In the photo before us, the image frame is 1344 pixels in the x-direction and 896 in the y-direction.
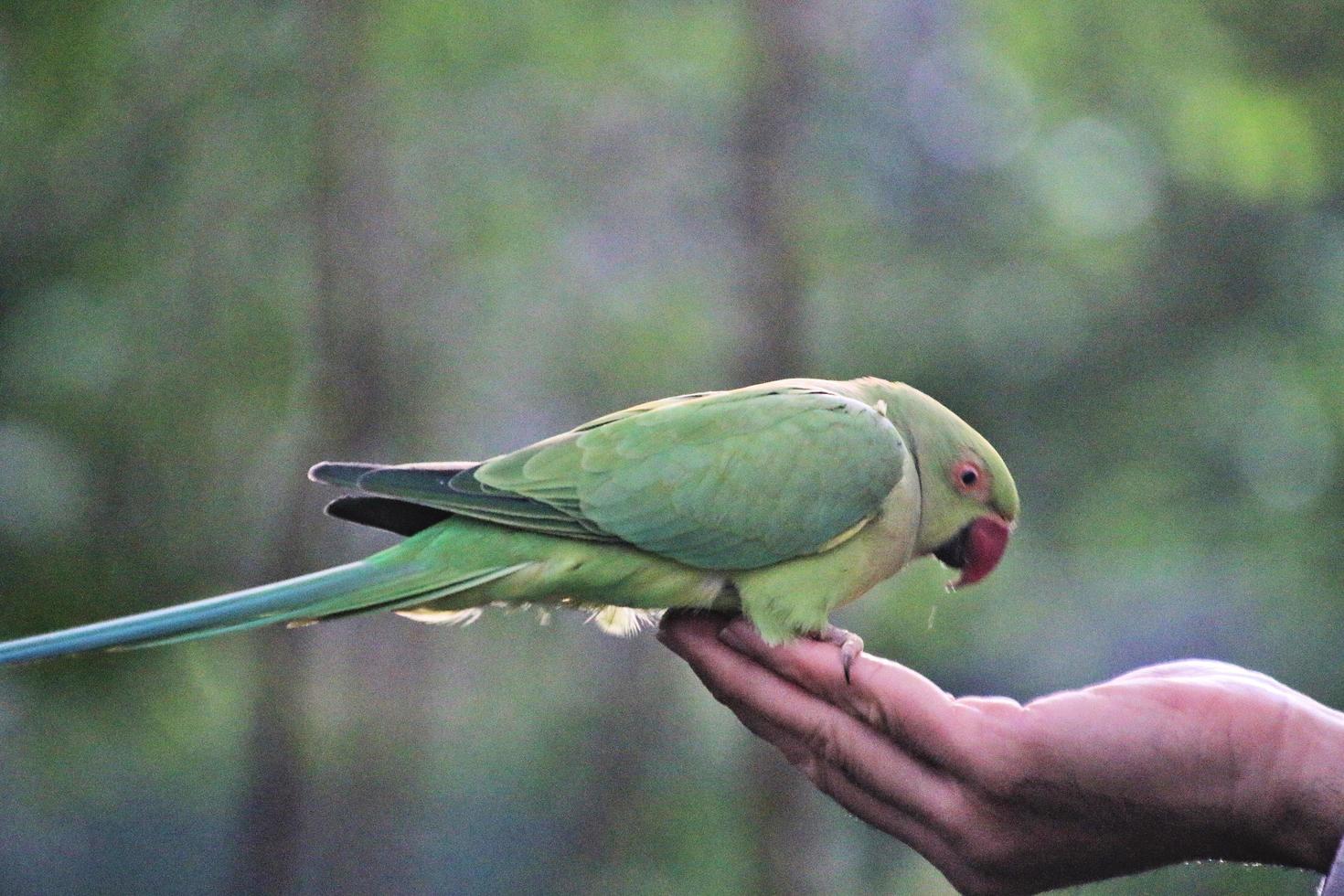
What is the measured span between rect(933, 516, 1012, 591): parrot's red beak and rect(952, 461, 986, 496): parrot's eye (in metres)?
0.11

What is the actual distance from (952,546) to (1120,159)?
4175 mm

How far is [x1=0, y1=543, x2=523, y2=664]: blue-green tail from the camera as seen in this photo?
8.98ft

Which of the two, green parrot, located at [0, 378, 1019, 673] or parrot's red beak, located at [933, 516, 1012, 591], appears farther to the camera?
parrot's red beak, located at [933, 516, 1012, 591]

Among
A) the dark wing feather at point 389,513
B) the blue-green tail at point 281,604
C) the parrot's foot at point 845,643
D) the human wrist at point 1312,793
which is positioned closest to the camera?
the human wrist at point 1312,793

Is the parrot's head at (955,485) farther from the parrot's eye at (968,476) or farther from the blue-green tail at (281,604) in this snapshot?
the blue-green tail at (281,604)

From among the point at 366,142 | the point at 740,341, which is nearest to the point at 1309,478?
the point at 740,341

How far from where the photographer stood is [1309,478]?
7.47m

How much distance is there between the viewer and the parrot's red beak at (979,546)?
3.78 meters

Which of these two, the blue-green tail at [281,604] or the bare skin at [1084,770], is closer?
the bare skin at [1084,770]

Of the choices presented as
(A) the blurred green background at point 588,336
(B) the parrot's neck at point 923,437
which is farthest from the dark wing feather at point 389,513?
(A) the blurred green background at point 588,336

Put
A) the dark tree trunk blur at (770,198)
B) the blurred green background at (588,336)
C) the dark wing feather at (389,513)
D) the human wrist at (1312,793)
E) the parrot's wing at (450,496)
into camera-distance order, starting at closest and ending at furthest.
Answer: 1. the human wrist at (1312,793)
2. the parrot's wing at (450,496)
3. the dark wing feather at (389,513)
4. the blurred green background at (588,336)
5. the dark tree trunk blur at (770,198)

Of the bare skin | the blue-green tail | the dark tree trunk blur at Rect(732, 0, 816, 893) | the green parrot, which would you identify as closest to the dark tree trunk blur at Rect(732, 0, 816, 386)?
the dark tree trunk blur at Rect(732, 0, 816, 893)

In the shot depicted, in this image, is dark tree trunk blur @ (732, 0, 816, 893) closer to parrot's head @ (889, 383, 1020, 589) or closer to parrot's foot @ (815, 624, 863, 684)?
parrot's head @ (889, 383, 1020, 589)

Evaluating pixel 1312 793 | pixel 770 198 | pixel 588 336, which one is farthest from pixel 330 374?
pixel 1312 793
